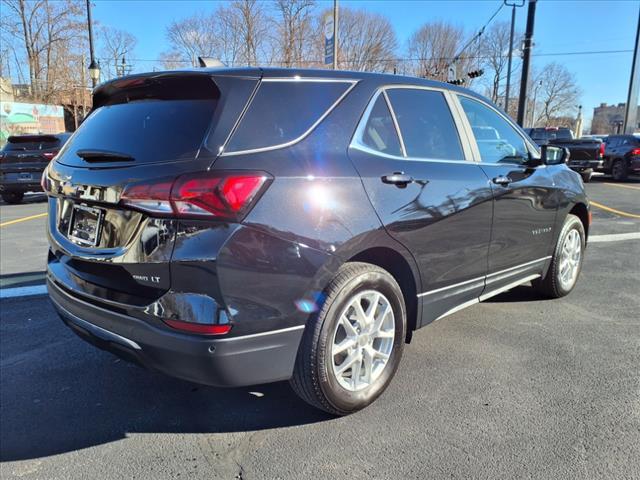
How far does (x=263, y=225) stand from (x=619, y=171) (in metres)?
18.4

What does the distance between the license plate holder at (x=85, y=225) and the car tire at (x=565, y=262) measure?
3.72 m

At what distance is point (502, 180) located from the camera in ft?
11.9

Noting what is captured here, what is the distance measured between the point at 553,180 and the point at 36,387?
4.18 m

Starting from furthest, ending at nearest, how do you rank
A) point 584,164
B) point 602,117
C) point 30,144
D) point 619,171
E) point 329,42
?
point 602,117, point 329,42, point 619,171, point 584,164, point 30,144

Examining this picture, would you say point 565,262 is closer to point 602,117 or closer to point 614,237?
point 614,237

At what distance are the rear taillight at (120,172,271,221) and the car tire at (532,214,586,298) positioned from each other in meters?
3.30

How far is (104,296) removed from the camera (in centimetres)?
243

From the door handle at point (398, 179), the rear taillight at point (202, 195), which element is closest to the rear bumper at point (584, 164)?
the door handle at point (398, 179)

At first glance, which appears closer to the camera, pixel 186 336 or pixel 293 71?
pixel 186 336

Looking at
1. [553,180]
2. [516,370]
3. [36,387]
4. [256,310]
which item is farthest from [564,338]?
[36,387]

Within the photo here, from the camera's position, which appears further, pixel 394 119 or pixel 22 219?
pixel 22 219

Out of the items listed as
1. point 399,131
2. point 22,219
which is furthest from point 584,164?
point 22,219

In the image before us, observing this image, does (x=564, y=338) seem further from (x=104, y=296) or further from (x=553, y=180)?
(x=104, y=296)

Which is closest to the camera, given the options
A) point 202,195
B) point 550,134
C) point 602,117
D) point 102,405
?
point 202,195
